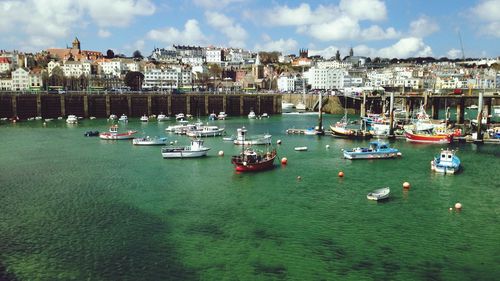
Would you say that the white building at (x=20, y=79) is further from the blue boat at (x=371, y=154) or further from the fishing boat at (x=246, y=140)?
the blue boat at (x=371, y=154)

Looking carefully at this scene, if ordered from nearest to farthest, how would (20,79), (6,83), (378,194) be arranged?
(378,194)
(20,79)
(6,83)

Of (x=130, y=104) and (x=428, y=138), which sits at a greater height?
(x=130, y=104)

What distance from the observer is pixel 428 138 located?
6606 centimetres

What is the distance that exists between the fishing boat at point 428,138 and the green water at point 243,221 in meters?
11.2

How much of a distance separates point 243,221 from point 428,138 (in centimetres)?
4547

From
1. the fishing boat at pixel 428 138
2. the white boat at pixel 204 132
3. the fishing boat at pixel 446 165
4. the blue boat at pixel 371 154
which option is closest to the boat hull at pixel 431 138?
the fishing boat at pixel 428 138

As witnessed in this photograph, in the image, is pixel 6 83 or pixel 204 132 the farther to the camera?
pixel 6 83

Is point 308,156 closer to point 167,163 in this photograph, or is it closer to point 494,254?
point 167,163

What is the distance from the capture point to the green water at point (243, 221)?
23.4 m

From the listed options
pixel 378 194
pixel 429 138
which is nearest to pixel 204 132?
pixel 429 138

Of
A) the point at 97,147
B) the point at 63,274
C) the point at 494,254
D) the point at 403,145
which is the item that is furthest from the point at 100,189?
the point at 403,145

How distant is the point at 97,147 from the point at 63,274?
4497 cm

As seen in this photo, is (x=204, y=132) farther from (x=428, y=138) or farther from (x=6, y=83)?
(x=6, y=83)

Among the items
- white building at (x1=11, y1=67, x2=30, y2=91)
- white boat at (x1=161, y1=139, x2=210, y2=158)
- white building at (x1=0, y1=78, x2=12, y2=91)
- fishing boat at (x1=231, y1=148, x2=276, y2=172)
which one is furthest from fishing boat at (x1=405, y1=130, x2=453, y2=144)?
white building at (x1=0, y1=78, x2=12, y2=91)
